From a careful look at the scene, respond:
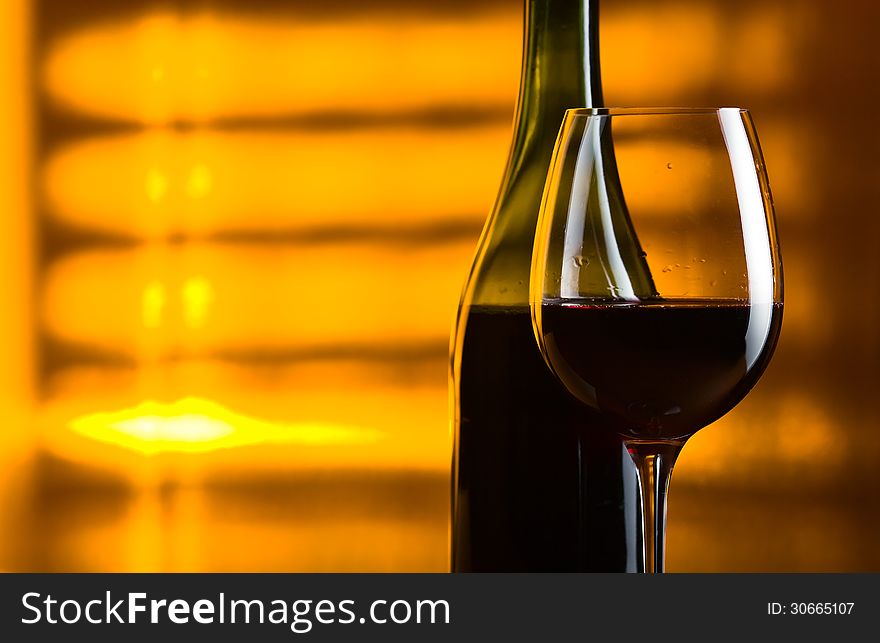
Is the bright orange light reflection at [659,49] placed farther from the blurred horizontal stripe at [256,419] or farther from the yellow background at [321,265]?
the blurred horizontal stripe at [256,419]

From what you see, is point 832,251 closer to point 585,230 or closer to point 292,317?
point 292,317

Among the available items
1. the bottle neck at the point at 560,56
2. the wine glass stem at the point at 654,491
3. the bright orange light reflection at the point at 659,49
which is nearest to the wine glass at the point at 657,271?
the wine glass stem at the point at 654,491

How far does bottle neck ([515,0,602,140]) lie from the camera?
16.2 inches

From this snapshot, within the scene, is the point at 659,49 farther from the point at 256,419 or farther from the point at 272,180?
the point at 256,419

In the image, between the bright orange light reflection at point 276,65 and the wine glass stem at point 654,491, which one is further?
the bright orange light reflection at point 276,65

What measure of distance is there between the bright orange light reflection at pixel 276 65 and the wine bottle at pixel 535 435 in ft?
2.31

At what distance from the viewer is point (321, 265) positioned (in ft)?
3.84

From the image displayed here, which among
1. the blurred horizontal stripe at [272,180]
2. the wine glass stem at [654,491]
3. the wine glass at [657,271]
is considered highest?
the blurred horizontal stripe at [272,180]

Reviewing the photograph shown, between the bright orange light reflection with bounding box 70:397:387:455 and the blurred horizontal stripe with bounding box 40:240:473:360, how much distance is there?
6 cm

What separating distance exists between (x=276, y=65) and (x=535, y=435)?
82 cm

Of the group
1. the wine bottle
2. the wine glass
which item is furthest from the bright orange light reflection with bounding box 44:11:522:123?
the wine glass

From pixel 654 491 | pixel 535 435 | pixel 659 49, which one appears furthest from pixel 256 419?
pixel 654 491

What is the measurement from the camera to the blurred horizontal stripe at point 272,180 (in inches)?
44.9

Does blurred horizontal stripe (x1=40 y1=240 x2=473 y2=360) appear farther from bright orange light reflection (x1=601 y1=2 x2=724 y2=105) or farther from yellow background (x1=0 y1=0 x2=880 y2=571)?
bright orange light reflection (x1=601 y1=2 x2=724 y2=105)
